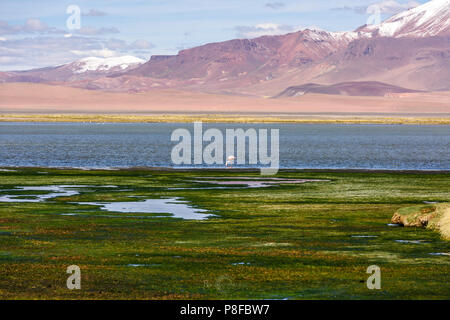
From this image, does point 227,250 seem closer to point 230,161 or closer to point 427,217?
point 427,217

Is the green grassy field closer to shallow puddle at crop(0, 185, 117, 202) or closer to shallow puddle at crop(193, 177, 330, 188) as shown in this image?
shallow puddle at crop(0, 185, 117, 202)

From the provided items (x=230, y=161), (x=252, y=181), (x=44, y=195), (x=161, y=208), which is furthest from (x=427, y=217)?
(x=230, y=161)

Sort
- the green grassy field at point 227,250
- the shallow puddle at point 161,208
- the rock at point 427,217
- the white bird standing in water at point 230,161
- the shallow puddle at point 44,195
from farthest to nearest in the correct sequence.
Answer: the white bird standing in water at point 230,161, the shallow puddle at point 44,195, the shallow puddle at point 161,208, the rock at point 427,217, the green grassy field at point 227,250

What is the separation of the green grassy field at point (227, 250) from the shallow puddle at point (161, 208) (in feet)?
2.10

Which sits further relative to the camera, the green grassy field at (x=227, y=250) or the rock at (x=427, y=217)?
the rock at (x=427, y=217)

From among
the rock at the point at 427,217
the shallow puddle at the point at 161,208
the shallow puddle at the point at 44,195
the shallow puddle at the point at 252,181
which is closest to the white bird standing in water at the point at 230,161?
the shallow puddle at the point at 252,181

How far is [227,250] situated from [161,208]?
36.5 feet

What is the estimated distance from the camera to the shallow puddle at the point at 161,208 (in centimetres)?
3033

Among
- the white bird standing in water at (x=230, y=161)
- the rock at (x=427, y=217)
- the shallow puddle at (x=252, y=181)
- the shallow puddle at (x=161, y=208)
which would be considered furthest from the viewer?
the white bird standing in water at (x=230, y=161)

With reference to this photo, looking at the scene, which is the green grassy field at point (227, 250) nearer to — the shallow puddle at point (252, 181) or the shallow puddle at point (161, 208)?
the shallow puddle at point (161, 208)

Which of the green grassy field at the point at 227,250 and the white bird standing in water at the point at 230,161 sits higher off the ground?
the green grassy field at the point at 227,250

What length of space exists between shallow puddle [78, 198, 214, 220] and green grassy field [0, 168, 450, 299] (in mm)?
641

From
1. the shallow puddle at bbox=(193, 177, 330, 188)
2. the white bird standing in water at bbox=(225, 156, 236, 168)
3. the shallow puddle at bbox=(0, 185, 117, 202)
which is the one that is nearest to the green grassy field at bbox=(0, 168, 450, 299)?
the shallow puddle at bbox=(0, 185, 117, 202)

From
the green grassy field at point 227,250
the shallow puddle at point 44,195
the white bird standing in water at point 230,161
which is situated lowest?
the white bird standing in water at point 230,161
